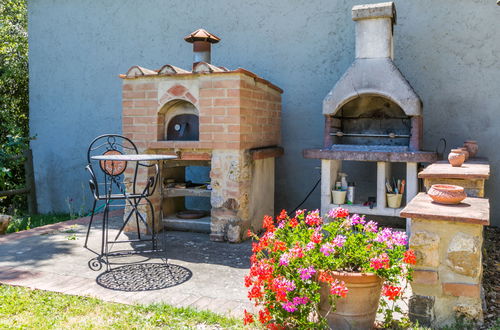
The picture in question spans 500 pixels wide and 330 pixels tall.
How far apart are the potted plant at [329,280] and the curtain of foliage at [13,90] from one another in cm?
642

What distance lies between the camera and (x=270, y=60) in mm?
6586

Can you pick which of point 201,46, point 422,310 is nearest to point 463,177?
point 422,310

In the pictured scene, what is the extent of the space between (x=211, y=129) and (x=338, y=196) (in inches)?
61.7

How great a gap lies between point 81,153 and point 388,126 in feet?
17.2

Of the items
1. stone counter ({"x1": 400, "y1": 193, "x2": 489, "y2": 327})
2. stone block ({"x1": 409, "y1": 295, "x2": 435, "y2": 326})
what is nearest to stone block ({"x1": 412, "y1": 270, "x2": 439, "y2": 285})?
stone counter ({"x1": 400, "y1": 193, "x2": 489, "y2": 327})

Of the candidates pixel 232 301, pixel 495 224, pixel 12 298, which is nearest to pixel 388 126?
pixel 495 224

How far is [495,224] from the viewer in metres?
5.66

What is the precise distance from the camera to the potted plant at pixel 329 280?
258 cm

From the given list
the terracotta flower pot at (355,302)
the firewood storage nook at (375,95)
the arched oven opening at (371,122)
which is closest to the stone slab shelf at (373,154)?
the firewood storage nook at (375,95)

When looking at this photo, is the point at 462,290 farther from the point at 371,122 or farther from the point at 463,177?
the point at 371,122

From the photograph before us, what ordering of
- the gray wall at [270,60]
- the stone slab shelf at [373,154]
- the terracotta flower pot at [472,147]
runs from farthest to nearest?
the gray wall at [270,60]
the terracotta flower pot at [472,147]
the stone slab shelf at [373,154]

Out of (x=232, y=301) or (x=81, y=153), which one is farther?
(x=81, y=153)

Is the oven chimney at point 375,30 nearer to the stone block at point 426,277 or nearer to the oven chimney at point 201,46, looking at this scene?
the oven chimney at point 201,46

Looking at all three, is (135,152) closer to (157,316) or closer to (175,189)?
(175,189)
